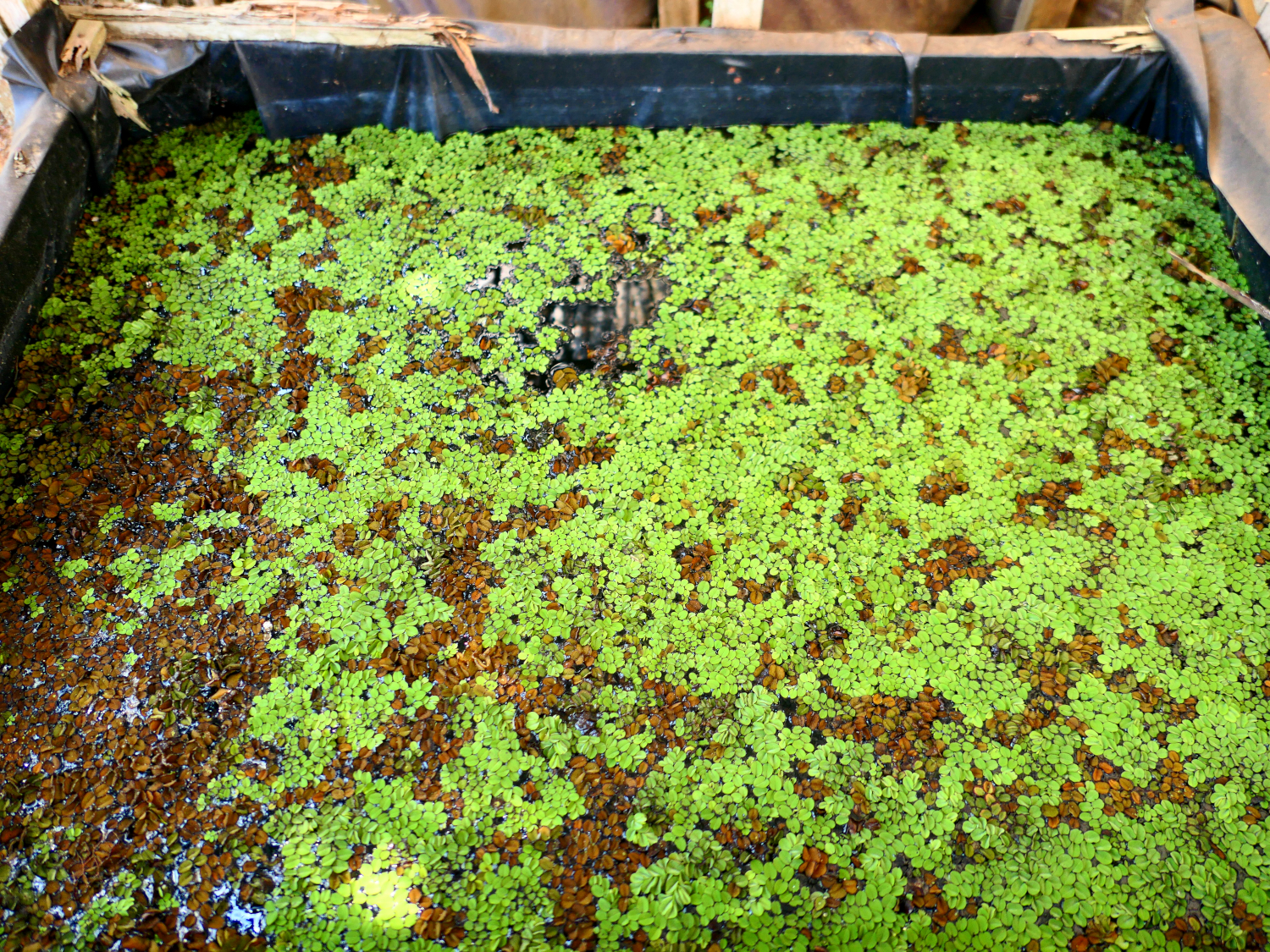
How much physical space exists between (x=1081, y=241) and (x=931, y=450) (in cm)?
108

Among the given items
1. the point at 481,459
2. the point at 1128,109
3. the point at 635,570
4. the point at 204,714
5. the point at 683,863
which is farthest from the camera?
the point at 1128,109

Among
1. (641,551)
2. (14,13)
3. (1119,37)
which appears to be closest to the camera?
(641,551)

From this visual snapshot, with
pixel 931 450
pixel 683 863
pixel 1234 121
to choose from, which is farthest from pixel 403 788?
pixel 1234 121

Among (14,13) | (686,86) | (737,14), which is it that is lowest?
(686,86)

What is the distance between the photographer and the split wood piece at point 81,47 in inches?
100

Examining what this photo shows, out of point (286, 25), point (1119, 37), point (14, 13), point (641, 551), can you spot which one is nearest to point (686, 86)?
point (286, 25)

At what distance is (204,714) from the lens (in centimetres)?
193

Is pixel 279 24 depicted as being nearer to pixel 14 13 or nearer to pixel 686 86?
pixel 14 13

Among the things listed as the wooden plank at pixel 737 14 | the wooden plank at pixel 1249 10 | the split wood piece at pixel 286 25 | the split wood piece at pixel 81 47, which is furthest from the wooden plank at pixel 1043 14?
the split wood piece at pixel 81 47

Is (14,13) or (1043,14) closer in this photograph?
(14,13)

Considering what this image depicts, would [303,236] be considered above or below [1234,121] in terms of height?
below

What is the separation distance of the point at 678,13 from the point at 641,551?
2111 mm

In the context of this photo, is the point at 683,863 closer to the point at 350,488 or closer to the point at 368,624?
the point at 368,624

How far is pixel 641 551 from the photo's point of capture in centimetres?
219
